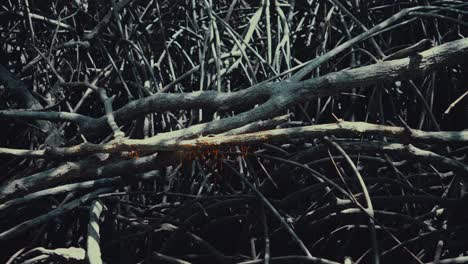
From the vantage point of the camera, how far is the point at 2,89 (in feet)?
8.84

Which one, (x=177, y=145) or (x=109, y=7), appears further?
(x=109, y=7)

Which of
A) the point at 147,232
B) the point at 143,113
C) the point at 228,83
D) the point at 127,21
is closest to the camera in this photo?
the point at 143,113

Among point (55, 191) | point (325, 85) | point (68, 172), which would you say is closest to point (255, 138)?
point (325, 85)

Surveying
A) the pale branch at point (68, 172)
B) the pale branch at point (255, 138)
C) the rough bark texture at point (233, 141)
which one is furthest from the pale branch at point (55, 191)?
the pale branch at point (255, 138)

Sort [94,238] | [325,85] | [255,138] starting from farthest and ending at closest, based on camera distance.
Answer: [94,238] < [325,85] < [255,138]

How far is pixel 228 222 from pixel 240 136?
2.47ft

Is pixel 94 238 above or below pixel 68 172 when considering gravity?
below

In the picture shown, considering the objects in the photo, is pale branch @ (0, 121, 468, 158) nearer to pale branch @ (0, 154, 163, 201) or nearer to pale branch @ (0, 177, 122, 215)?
pale branch @ (0, 154, 163, 201)

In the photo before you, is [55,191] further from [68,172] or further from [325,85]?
[325,85]

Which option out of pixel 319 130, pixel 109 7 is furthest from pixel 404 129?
pixel 109 7

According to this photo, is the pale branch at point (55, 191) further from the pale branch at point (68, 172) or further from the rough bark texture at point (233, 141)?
the pale branch at point (68, 172)

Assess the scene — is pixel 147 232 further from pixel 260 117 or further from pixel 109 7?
pixel 109 7

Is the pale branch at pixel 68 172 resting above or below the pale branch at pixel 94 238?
above

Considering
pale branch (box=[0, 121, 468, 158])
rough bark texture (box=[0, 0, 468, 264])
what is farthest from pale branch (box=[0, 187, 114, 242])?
pale branch (box=[0, 121, 468, 158])
